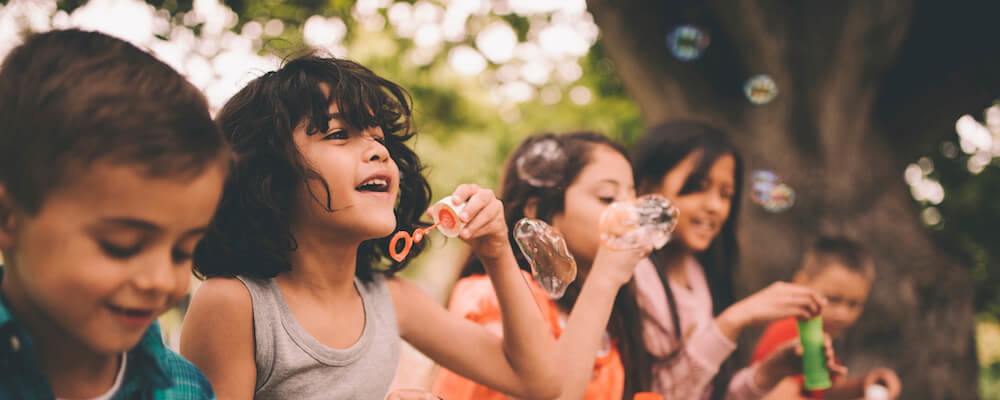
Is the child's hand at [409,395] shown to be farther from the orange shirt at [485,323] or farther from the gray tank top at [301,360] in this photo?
the orange shirt at [485,323]

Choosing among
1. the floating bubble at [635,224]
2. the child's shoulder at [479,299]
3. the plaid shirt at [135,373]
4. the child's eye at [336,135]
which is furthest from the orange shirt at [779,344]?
the plaid shirt at [135,373]

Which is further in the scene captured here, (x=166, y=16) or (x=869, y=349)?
(x=869, y=349)

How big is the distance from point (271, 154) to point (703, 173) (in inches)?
64.8

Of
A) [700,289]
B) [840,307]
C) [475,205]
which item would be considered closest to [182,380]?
[475,205]

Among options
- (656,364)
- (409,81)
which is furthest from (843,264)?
(409,81)

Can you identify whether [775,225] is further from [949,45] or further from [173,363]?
[173,363]

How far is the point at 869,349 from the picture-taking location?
4.36 meters

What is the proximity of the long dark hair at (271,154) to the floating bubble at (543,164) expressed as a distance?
0.75 metres

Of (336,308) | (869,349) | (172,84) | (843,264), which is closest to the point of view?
(172,84)

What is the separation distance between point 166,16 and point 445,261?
1220 cm

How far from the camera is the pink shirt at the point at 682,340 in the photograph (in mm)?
2369

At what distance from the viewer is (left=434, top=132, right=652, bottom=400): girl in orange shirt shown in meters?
2.03

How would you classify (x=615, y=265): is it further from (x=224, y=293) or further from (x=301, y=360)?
(x=224, y=293)

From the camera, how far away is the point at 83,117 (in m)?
0.93
